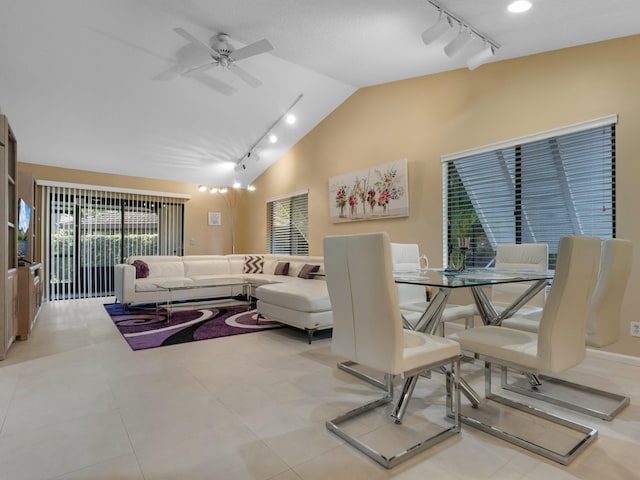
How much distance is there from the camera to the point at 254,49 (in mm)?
3172

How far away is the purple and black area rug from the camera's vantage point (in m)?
3.58

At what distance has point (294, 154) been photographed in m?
6.58

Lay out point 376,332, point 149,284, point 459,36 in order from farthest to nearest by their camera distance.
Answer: point 149,284 < point 459,36 < point 376,332

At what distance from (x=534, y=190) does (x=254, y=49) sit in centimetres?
305

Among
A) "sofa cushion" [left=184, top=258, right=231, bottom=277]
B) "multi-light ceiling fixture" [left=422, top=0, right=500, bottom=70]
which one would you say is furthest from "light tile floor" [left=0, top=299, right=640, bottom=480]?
"sofa cushion" [left=184, top=258, right=231, bottom=277]

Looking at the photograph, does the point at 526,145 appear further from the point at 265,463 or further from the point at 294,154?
the point at 294,154

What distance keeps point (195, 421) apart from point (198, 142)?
5108 mm

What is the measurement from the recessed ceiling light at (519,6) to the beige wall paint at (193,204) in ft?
21.8

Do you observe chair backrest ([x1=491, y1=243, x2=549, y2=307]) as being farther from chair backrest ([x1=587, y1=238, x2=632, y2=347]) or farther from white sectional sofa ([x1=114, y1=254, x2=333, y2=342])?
white sectional sofa ([x1=114, y1=254, x2=333, y2=342])

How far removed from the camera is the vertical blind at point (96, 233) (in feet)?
20.1

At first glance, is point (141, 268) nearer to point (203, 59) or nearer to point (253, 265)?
point (253, 265)

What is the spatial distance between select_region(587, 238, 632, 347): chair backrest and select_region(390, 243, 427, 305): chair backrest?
1357 millimetres

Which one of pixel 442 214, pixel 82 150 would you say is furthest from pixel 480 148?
pixel 82 150

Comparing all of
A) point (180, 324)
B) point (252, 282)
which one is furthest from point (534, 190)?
point (180, 324)
